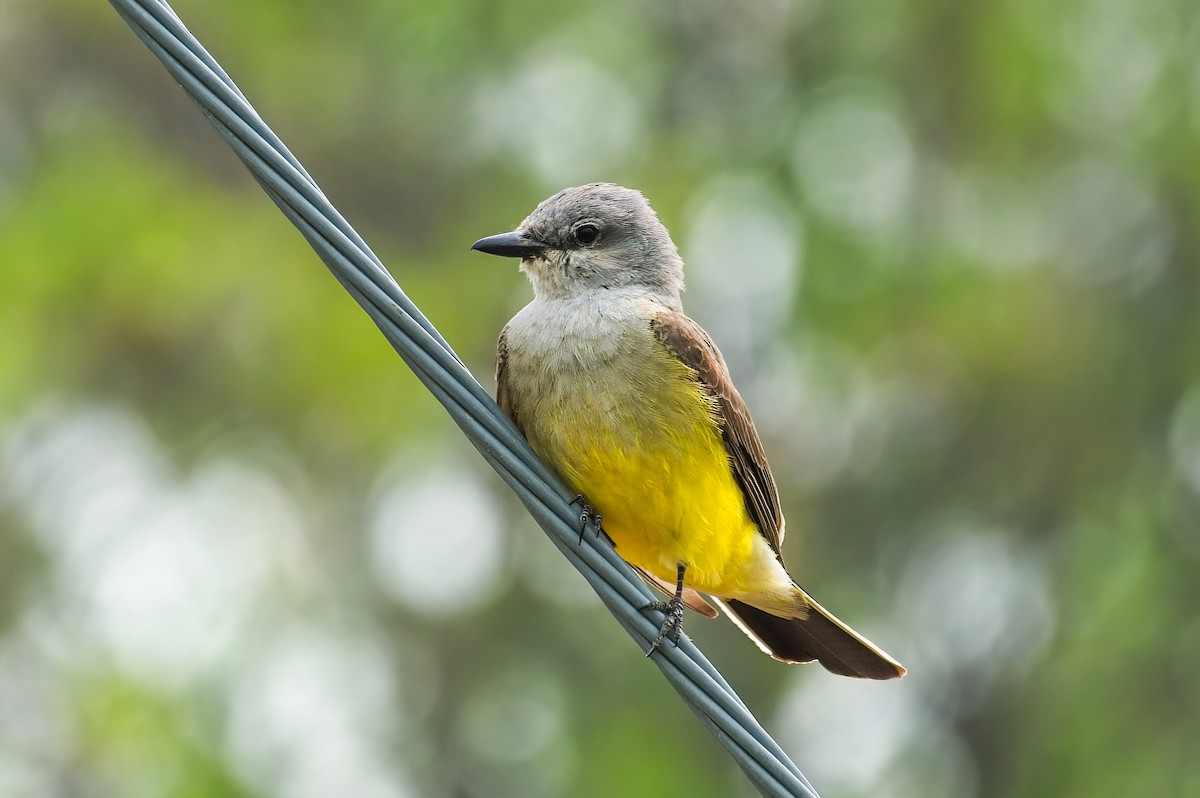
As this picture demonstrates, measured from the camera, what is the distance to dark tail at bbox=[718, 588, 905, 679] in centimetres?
478

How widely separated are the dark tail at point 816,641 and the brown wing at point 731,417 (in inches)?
10.9

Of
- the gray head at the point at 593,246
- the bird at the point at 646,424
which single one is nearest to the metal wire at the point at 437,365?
the bird at the point at 646,424

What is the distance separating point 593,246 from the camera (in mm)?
4918

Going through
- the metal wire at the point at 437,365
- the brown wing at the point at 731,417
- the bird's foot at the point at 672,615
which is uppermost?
the brown wing at the point at 731,417

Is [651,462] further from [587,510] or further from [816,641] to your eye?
[816,641]

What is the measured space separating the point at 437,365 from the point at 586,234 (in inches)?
82.4

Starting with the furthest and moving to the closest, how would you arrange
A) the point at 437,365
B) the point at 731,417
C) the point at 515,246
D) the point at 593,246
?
1. the point at 593,246
2. the point at 515,246
3. the point at 731,417
4. the point at 437,365

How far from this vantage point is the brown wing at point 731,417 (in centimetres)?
442

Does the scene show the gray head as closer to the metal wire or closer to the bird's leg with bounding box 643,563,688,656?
the bird's leg with bounding box 643,563,688,656

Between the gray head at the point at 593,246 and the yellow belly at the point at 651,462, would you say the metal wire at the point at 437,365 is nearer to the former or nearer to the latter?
the yellow belly at the point at 651,462

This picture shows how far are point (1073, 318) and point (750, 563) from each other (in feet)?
15.4

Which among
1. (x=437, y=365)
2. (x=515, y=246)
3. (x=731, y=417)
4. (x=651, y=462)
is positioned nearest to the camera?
(x=437, y=365)

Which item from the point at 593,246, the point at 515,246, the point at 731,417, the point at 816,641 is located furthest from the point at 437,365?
the point at 816,641

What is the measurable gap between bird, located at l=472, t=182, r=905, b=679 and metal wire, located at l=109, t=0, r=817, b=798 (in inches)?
24.2
